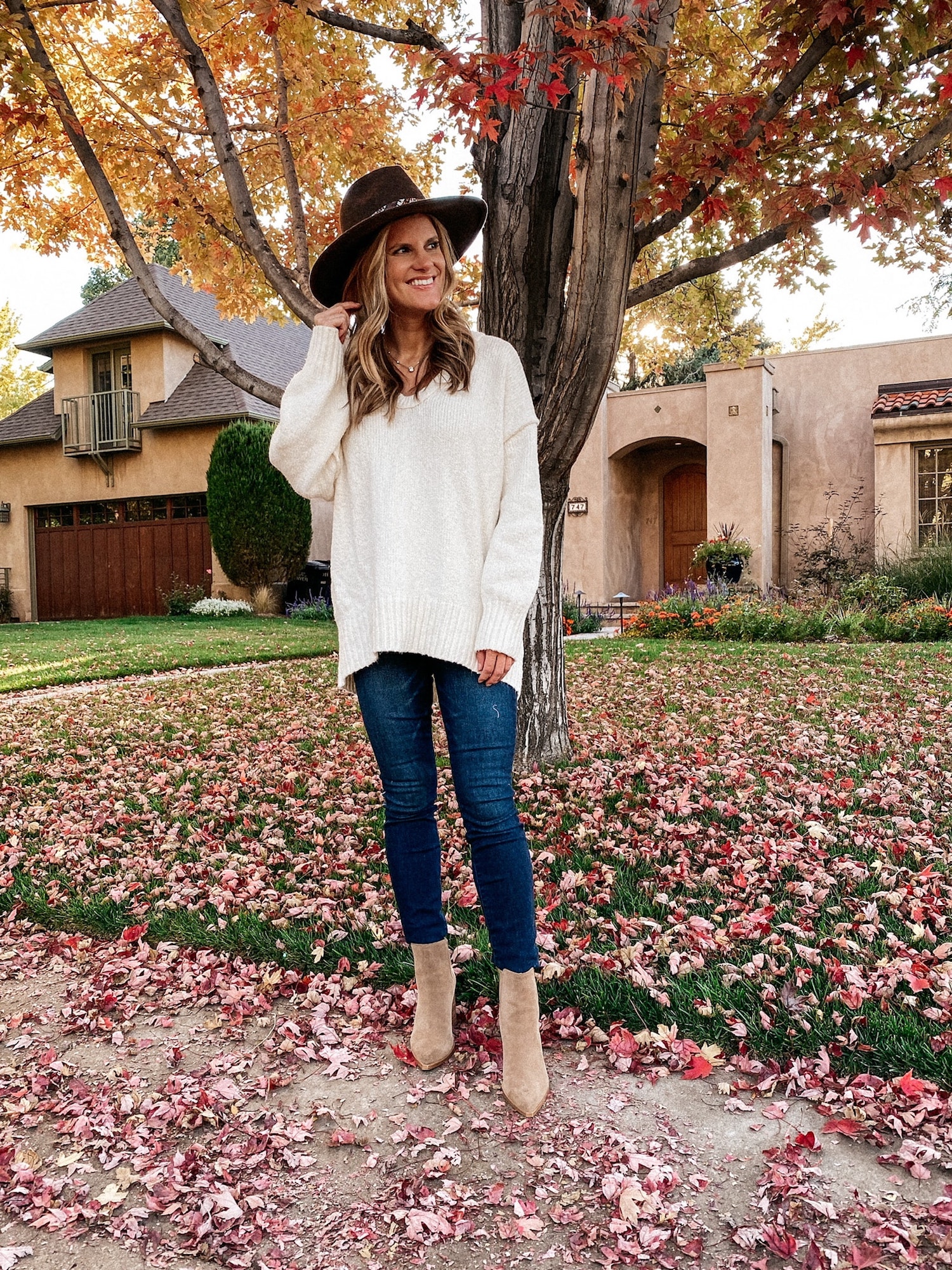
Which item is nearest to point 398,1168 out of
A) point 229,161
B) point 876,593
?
point 229,161

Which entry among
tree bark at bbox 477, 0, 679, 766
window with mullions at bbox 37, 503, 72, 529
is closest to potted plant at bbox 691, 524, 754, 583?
tree bark at bbox 477, 0, 679, 766

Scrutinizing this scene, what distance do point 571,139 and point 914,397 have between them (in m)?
11.0

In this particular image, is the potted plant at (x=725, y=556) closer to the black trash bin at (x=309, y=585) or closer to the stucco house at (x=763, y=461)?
the stucco house at (x=763, y=461)

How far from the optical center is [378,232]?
6.52ft

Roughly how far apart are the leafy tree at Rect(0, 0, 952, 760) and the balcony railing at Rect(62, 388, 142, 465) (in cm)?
1204

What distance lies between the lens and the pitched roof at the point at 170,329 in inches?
661

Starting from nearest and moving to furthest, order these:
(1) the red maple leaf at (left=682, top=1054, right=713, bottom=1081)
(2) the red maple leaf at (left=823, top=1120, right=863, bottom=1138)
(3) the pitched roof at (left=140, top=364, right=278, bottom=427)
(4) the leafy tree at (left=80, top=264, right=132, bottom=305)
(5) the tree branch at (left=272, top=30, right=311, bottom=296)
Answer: (2) the red maple leaf at (left=823, top=1120, right=863, bottom=1138)
(1) the red maple leaf at (left=682, top=1054, right=713, bottom=1081)
(5) the tree branch at (left=272, top=30, right=311, bottom=296)
(3) the pitched roof at (left=140, top=364, right=278, bottom=427)
(4) the leafy tree at (left=80, top=264, right=132, bottom=305)

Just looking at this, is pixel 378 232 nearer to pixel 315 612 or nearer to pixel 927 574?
pixel 927 574

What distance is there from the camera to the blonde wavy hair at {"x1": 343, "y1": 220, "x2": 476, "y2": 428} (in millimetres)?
1936

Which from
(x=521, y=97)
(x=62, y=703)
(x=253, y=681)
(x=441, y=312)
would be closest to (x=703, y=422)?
(x=253, y=681)

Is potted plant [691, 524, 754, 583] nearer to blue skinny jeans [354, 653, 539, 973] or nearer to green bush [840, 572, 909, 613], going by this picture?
green bush [840, 572, 909, 613]

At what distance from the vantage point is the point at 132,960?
104 inches

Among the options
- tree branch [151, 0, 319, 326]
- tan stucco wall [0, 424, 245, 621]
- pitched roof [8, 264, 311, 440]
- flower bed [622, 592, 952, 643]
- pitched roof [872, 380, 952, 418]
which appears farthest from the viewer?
tan stucco wall [0, 424, 245, 621]

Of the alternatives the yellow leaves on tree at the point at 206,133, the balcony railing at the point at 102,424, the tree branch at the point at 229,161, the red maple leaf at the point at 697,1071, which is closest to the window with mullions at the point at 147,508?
the balcony railing at the point at 102,424
